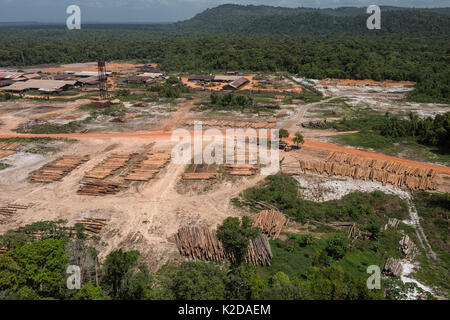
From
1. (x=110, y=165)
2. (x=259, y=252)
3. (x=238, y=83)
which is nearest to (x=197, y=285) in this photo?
(x=259, y=252)

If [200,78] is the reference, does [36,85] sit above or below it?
below

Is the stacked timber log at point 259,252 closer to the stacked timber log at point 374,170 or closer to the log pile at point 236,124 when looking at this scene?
the stacked timber log at point 374,170

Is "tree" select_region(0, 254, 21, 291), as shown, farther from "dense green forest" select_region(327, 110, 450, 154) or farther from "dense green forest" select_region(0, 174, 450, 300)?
"dense green forest" select_region(327, 110, 450, 154)

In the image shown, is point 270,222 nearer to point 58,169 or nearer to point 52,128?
point 58,169

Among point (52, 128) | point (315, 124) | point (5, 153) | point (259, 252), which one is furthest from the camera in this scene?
point (315, 124)

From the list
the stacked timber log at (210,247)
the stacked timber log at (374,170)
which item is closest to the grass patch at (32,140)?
the stacked timber log at (210,247)
